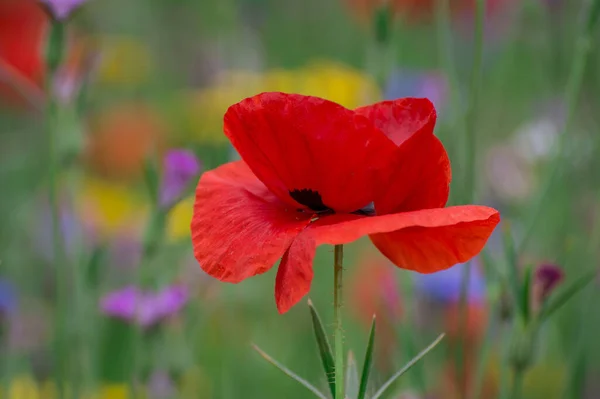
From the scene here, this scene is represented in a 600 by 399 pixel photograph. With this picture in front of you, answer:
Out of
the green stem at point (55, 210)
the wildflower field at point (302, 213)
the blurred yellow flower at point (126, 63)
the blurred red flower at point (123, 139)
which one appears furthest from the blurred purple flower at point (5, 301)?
the blurred yellow flower at point (126, 63)

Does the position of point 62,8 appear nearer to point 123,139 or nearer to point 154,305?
point 154,305

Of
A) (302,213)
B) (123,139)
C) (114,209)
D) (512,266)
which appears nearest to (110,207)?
(114,209)

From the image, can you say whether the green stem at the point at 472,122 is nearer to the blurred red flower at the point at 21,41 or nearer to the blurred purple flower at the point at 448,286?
the blurred purple flower at the point at 448,286

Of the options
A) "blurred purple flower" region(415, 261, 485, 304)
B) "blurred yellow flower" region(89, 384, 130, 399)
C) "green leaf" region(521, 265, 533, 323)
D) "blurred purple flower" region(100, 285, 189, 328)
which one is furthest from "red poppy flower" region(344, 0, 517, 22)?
"green leaf" region(521, 265, 533, 323)

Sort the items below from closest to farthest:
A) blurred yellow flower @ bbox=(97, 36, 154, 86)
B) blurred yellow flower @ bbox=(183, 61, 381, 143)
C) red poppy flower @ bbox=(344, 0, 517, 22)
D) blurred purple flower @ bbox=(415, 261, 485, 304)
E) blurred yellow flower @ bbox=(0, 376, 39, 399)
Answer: blurred yellow flower @ bbox=(0, 376, 39, 399)
blurred purple flower @ bbox=(415, 261, 485, 304)
blurred yellow flower @ bbox=(183, 61, 381, 143)
red poppy flower @ bbox=(344, 0, 517, 22)
blurred yellow flower @ bbox=(97, 36, 154, 86)

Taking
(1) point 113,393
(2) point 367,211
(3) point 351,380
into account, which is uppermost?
(2) point 367,211

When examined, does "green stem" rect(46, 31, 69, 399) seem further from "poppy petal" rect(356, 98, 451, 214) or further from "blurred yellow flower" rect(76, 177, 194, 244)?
"blurred yellow flower" rect(76, 177, 194, 244)

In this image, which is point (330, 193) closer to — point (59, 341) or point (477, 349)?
point (59, 341)
